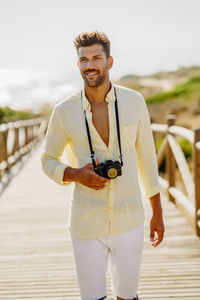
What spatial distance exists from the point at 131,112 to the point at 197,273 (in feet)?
6.57

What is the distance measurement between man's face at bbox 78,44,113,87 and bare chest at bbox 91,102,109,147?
0.12m

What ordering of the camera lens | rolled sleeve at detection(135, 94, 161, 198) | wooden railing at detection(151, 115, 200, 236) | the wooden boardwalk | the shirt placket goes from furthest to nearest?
1. wooden railing at detection(151, 115, 200, 236)
2. the wooden boardwalk
3. rolled sleeve at detection(135, 94, 161, 198)
4. the shirt placket
5. the camera lens

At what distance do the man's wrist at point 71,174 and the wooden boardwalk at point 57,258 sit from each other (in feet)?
5.00

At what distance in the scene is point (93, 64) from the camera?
1.88 meters

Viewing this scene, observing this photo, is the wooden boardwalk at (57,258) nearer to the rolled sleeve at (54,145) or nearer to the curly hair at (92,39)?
the rolled sleeve at (54,145)

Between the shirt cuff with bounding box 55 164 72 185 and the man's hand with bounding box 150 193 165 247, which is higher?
the shirt cuff with bounding box 55 164 72 185

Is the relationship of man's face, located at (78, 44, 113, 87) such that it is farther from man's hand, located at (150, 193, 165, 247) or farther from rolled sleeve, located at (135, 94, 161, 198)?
man's hand, located at (150, 193, 165, 247)

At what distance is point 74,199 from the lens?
200 cm

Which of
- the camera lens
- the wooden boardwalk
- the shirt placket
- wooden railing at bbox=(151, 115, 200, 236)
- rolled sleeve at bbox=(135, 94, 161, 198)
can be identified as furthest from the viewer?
wooden railing at bbox=(151, 115, 200, 236)

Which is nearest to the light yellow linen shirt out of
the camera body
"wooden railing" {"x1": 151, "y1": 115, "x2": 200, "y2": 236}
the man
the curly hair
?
the man

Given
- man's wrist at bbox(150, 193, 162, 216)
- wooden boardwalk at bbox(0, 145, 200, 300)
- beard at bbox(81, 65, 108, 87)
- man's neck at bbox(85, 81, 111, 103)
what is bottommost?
wooden boardwalk at bbox(0, 145, 200, 300)

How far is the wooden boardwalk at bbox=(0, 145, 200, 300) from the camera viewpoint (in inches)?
125

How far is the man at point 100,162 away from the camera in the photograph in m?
1.91

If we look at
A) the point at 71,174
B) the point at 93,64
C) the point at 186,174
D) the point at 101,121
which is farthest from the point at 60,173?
the point at 186,174
